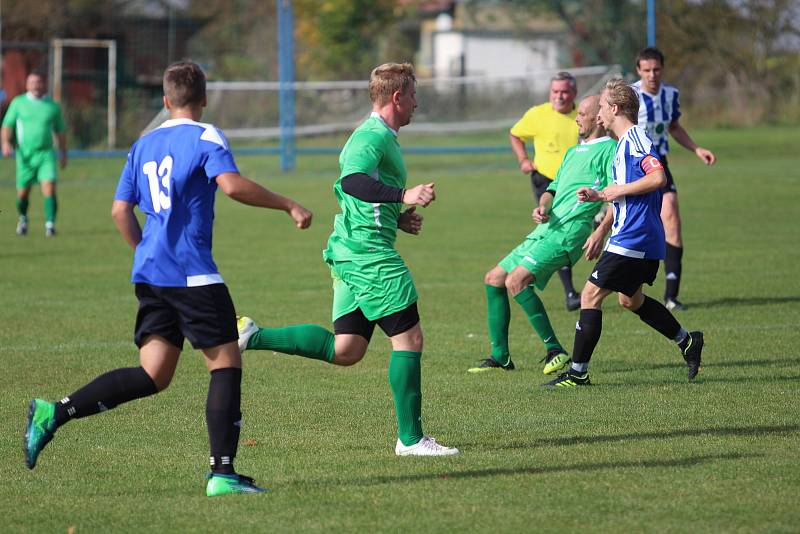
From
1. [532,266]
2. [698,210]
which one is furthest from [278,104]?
[532,266]

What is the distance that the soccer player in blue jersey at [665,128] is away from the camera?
11.2m

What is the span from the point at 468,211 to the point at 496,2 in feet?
103

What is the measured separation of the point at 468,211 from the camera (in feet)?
67.9

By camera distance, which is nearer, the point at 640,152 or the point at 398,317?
the point at 398,317

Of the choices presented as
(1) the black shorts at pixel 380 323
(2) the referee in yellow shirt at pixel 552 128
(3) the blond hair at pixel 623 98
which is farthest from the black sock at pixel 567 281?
(1) the black shorts at pixel 380 323

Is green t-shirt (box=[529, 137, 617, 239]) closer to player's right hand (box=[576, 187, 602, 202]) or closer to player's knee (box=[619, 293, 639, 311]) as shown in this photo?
player's knee (box=[619, 293, 639, 311])

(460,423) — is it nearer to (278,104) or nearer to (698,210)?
(698,210)

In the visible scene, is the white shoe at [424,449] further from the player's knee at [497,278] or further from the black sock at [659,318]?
the player's knee at [497,278]

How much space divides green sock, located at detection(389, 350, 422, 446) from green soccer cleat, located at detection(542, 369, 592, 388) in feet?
6.52

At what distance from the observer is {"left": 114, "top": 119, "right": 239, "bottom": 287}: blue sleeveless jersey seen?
5082 mm

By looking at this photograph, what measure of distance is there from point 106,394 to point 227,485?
676 mm

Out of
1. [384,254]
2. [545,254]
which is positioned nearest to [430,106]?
[545,254]

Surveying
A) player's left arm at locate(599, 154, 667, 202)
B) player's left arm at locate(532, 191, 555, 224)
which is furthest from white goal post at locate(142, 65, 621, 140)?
player's left arm at locate(599, 154, 667, 202)

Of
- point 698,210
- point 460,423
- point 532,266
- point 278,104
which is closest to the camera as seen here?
point 460,423
